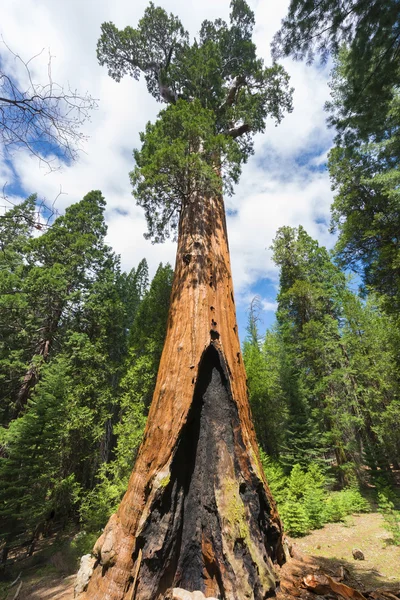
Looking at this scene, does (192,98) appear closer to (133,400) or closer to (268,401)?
(133,400)

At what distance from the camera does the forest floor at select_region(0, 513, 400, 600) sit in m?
3.49

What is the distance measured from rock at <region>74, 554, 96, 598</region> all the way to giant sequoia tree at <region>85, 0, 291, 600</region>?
259mm

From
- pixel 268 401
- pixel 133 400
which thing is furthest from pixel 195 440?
pixel 268 401

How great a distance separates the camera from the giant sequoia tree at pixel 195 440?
2.67 m

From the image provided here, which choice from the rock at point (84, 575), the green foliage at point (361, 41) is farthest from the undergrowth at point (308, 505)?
the green foliage at point (361, 41)

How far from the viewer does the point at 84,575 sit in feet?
9.82

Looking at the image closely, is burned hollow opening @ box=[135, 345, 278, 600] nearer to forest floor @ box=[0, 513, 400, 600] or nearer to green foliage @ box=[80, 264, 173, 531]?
forest floor @ box=[0, 513, 400, 600]

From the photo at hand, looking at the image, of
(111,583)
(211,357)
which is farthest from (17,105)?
(111,583)

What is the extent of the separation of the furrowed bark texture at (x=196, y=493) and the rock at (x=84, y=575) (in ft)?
0.95

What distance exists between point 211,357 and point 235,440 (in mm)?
1110

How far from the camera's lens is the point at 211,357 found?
3.83 metres

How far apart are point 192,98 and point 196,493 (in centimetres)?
988

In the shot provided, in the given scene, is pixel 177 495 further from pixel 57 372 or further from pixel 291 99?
pixel 291 99

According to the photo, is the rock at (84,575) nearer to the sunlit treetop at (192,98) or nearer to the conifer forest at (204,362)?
the conifer forest at (204,362)
